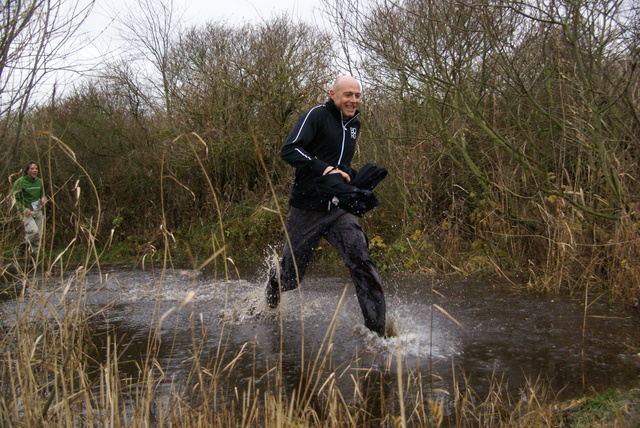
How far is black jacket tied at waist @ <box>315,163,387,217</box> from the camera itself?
5059mm

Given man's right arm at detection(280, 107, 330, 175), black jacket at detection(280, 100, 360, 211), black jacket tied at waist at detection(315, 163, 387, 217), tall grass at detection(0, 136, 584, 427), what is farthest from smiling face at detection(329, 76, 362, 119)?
tall grass at detection(0, 136, 584, 427)

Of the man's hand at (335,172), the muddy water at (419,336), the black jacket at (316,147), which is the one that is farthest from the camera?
the black jacket at (316,147)

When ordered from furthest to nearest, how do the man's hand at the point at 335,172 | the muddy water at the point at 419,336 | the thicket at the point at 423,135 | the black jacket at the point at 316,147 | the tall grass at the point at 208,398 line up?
the thicket at the point at 423,135 → the black jacket at the point at 316,147 → the man's hand at the point at 335,172 → the muddy water at the point at 419,336 → the tall grass at the point at 208,398

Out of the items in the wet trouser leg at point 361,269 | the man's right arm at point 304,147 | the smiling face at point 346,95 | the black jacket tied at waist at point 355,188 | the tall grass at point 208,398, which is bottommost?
the tall grass at point 208,398

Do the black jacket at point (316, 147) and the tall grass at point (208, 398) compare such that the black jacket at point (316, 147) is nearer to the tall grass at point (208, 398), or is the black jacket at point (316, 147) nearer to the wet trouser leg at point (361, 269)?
the wet trouser leg at point (361, 269)

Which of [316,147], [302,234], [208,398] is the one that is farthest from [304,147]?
[208,398]

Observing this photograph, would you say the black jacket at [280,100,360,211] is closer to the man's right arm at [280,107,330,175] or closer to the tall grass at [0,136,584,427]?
the man's right arm at [280,107,330,175]

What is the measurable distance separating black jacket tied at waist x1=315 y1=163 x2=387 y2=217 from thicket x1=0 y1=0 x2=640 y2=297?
83cm

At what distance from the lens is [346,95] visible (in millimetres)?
5273

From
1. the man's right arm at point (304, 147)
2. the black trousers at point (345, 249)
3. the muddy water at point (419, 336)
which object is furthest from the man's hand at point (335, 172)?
the muddy water at point (419, 336)

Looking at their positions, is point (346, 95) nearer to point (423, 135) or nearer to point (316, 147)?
point (316, 147)

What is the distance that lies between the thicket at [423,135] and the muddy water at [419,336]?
72 centimetres

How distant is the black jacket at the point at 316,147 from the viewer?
5172 millimetres

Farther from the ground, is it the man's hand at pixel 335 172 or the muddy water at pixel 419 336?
the man's hand at pixel 335 172
